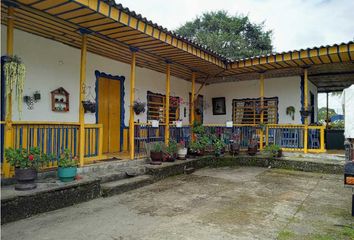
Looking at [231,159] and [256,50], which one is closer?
[231,159]

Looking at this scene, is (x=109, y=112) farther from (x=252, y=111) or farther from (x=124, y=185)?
(x=252, y=111)

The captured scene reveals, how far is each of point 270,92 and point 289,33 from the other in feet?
70.4

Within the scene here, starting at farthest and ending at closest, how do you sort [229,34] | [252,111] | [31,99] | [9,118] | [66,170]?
1. [229,34]
2. [252,111]
3. [31,99]
4. [66,170]
5. [9,118]

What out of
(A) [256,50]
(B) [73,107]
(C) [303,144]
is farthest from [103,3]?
(A) [256,50]

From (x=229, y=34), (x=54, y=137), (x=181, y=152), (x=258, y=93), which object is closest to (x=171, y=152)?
(x=181, y=152)

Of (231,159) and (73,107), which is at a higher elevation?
(73,107)

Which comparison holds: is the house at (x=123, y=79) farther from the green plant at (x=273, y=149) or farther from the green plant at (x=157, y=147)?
the green plant at (x=273, y=149)

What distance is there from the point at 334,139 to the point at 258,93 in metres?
3.32

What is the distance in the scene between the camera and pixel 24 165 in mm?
4145

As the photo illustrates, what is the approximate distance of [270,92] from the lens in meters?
10.8

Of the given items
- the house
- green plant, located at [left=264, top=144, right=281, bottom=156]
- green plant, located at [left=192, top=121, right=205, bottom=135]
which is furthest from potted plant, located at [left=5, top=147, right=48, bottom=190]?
green plant, located at [left=264, top=144, right=281, bottom=156]

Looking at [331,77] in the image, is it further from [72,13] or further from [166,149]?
[72,13]

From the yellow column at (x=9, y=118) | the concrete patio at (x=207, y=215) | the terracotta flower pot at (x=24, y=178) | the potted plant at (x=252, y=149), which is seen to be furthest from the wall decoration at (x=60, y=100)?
the potted plant at (x=252, y=149)

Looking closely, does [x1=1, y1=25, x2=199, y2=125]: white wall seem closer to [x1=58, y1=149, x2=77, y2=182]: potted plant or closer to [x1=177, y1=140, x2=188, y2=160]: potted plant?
[x1=58, y1=149, x2=77, y2=182]: potted plant
